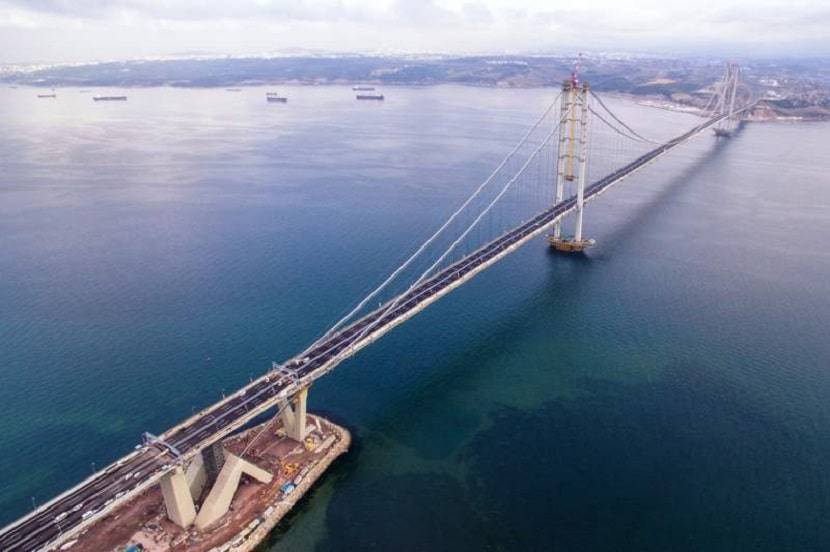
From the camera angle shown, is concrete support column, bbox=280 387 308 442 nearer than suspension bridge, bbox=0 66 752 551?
No

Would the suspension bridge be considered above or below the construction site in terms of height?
above

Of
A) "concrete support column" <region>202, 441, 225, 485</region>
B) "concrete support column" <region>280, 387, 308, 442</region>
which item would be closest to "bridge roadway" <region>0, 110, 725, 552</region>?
"concrete support column" <region>280, 387, 308, 442</region>

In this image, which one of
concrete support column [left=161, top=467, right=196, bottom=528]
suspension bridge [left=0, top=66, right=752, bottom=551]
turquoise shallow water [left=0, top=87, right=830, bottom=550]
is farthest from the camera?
turquoise shallow water [left=0, top=87, right=830, bottom=550]

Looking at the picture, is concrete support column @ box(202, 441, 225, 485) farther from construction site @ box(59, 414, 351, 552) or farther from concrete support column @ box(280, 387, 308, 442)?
concrete support column @ box(280, 387, 308, 442)

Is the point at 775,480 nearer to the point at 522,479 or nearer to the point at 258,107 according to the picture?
the point at 522,479

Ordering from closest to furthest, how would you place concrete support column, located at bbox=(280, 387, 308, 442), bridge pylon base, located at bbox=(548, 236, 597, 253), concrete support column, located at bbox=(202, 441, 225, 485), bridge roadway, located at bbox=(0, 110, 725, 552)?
bridge roadway, located at bbox=(0, 110, 725, 552)
concrete support column, located at bbox=(202, 441, 225, 485)
concrete support column, located at bbox=(280, 387, 308, 442)
bridge pylon base, located at bbox=(548, 236, 597, 253)

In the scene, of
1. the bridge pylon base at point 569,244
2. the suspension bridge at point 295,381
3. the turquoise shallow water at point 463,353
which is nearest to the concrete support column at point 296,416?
the suspension bridge at point 295,381

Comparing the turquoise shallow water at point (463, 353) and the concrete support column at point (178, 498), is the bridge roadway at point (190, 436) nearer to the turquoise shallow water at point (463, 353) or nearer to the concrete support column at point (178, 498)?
the concrete support column at point (178, 498)
